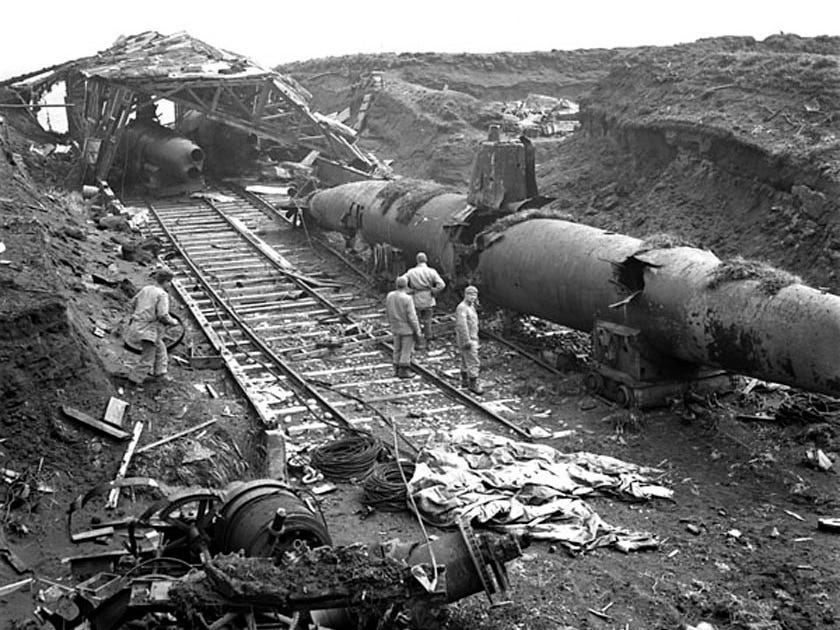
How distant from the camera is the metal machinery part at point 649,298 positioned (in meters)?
9.62

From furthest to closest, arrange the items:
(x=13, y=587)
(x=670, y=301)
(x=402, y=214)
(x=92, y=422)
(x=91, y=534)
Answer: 1. (x=402, y=214)
2. (x=670, y=301)
3. (x=92, y=422)
4. (x=91, y=534)
5. (x=13, y=587)

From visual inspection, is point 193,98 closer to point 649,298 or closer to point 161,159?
point 161,159

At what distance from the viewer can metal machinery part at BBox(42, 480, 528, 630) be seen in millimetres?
5996

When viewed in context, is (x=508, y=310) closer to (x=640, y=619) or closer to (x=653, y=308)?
(x=653, y=308)

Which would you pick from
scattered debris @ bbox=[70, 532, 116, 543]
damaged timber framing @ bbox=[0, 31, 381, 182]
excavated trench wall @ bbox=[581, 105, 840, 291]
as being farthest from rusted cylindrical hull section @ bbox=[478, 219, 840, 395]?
damaged timber framing @ bbox=[0, 31, 381, 182]

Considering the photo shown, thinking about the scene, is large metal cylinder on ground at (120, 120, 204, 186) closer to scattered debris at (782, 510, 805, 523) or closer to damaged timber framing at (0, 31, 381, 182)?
damaged timber framing at (0, 31, 381, 182)

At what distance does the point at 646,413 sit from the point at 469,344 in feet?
8.43

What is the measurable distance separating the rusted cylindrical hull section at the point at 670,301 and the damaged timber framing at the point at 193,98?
12.0 metres

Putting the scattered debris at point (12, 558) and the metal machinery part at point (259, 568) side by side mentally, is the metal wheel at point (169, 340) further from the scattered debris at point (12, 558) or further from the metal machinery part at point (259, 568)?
the scattered debris at point (12, 558)

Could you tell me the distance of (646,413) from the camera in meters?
11.9

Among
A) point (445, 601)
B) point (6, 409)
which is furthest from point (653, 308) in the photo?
point (6, 409)

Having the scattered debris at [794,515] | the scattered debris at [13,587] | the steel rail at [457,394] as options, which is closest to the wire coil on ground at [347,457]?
the steel rail at [457,394]

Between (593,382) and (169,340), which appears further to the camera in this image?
(169,340)

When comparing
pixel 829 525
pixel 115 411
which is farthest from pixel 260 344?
pixel 829 525
